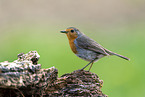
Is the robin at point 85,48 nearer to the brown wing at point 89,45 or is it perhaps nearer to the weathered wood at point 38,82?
the brown wing at point 89,45

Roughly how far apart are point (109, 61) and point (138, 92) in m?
1.74

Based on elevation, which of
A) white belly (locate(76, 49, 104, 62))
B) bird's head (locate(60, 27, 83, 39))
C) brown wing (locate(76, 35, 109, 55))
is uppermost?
bird's head (locate(60, 27, 83, 39))

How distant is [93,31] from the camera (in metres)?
10.4

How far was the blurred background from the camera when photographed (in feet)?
21.4

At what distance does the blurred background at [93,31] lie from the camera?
21.4ft

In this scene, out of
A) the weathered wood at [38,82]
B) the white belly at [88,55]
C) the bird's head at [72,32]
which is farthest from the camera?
the bird's head at [72,32]

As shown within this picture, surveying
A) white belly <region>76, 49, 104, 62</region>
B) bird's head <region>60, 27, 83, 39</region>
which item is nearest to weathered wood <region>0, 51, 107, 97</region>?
white belly <region>76, 49, 104, 62</region>

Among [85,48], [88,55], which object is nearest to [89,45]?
[85,48]

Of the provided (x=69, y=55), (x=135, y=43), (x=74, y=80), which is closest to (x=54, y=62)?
(x=69, y=55)

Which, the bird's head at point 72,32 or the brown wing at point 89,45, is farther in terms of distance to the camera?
the bird's head at point 72,32

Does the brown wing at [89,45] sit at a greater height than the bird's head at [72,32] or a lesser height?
lesser

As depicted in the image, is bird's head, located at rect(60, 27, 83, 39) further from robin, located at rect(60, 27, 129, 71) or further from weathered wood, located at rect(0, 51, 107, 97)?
weathered wood, located at rect(0, 51, 107, 97)

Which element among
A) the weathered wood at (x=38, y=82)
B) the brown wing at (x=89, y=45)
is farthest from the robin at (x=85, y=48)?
the weathered wood at (x=38, y=82)

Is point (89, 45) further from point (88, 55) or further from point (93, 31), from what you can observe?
point (93, 31)
